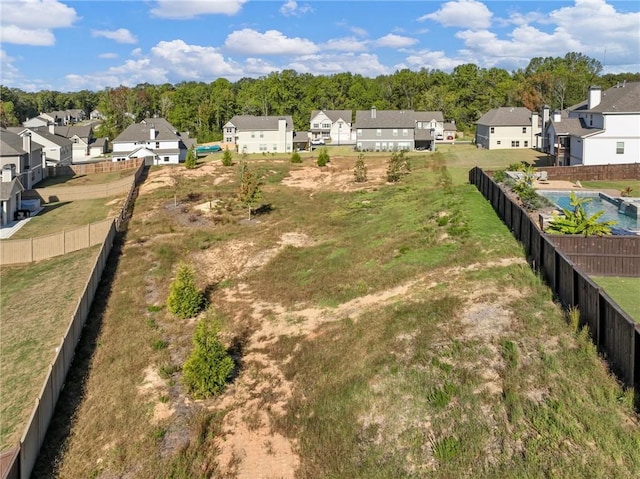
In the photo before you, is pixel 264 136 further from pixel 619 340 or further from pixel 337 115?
pixel 619 340

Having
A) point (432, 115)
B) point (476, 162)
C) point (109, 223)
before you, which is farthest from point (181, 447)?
point (432, 115)

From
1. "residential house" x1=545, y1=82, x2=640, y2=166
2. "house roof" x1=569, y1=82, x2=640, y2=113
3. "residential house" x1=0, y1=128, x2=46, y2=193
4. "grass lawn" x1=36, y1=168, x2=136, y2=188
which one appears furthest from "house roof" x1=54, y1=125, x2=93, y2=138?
"house roof" x1=569, y1=82, x2=640, y2=113

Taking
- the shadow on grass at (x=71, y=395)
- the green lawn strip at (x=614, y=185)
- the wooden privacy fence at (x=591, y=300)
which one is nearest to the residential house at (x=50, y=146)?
the shadow on grass at (x=71, y=395)

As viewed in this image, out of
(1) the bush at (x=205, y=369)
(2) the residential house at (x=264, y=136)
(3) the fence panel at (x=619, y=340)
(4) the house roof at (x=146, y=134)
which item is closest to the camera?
(3) the fence panel at (x=619, y=340)

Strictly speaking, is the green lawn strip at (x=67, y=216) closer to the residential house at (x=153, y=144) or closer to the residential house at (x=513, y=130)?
the residential house at (x=153, y=144)

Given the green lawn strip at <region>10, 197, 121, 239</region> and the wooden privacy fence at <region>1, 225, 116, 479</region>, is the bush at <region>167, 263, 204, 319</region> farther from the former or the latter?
the green lawn strip at <region>10, 197, 121, 239</region>

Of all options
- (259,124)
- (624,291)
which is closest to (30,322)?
(624,291)
